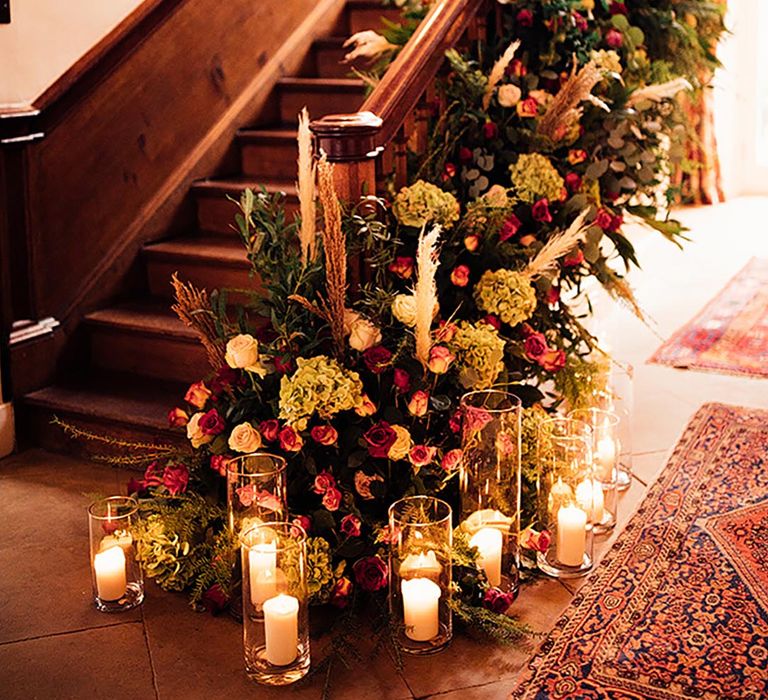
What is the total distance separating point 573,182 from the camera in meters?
3.54

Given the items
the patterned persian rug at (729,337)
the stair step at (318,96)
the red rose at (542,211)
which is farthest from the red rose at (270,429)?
the patterned persian rug at (729,337)

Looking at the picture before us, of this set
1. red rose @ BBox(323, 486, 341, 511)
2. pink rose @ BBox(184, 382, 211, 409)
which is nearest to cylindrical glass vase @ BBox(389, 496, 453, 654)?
red rose @ BBox(323, 486, 341, 511)

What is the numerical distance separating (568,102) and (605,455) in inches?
41.3

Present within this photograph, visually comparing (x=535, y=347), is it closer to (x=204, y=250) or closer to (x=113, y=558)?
(x=113, y=558)

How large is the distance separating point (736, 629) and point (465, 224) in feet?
4.25

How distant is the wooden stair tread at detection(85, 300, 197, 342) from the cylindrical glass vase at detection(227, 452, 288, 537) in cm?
132

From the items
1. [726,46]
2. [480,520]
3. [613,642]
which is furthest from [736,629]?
[726,46]

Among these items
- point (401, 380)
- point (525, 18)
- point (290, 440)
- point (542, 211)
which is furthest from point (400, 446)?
point (525, 18)

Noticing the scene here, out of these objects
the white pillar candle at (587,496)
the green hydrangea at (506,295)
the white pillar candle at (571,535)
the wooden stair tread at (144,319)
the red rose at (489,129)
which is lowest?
the white pillar candle at (571,535)

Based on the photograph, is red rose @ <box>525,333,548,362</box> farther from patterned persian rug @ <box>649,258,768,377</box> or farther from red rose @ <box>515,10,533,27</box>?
patterned persian rug @ <box>649,258,768,377</box>

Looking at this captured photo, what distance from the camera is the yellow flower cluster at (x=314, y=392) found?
271cm

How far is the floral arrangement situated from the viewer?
9.11ft

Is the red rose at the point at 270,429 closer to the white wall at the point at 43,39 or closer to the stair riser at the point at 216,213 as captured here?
the white wall at the point at 43,39

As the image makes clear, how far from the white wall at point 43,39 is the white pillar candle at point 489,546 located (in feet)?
7.01
